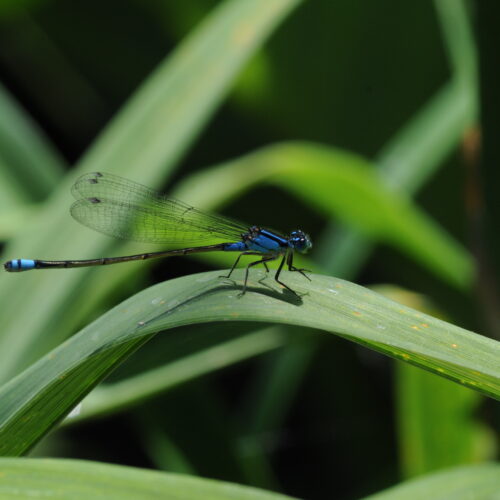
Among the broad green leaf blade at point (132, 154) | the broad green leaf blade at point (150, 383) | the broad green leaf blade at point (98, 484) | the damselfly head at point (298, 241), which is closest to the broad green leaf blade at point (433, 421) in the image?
the damselfly head at point (298, 241)

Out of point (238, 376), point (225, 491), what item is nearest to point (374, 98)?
point (238, 376)

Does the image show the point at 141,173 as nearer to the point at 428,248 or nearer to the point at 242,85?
the point at 428,248

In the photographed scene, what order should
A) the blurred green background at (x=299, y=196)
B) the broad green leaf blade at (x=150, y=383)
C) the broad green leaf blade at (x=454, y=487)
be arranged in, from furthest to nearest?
1. the blurred green background at (x=299, y=196)
2. the broad green leaf blade at (x=150, y=383)
3. the broad green leaf blade at (x=454, y=487)

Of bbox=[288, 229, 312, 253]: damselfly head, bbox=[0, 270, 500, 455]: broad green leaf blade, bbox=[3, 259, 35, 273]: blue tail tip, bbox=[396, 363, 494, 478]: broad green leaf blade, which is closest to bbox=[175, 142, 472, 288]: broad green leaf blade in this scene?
bbox=[288, 229, 312, 253]: damselfly head

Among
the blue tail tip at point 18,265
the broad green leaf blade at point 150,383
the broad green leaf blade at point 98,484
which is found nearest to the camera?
the broad green leaf blade at point 98,484

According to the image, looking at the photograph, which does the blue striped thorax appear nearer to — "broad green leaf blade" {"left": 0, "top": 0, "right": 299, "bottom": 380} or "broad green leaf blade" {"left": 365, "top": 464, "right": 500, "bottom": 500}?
"broad green leaf blade" {"left": 0, "top": 0, "right": 299, "bottom": 380}

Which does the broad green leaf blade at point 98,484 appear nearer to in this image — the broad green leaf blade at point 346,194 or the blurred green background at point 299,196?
the blurred green background at point 299,196

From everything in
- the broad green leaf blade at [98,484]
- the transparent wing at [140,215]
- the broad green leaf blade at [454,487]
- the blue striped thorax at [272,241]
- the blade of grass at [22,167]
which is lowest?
the broad green leaf blade at [98,484]
